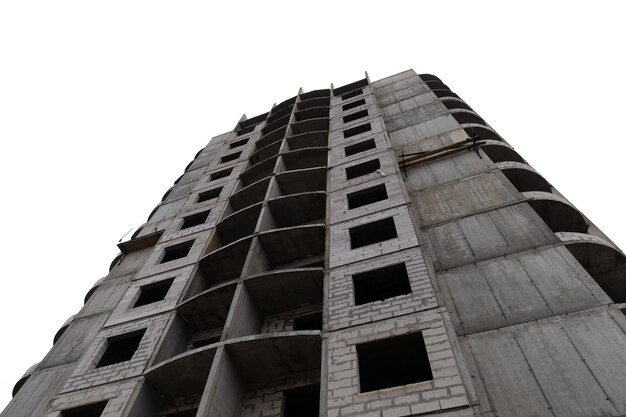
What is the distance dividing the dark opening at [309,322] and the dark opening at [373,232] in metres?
2.26

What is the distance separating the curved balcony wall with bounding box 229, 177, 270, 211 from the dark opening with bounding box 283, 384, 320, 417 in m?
9.28

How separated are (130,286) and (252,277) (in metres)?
5.79

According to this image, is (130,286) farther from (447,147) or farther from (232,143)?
(232,143)

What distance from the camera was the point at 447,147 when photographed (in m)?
15.5

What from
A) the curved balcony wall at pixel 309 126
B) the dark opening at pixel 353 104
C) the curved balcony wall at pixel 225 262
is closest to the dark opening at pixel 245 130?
the curved balcony wall at pixel 309 126

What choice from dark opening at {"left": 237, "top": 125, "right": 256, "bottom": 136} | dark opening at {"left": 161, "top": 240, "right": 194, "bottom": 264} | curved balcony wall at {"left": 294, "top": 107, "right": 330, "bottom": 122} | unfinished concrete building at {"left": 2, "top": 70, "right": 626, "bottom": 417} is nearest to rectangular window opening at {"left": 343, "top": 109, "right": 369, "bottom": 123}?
curved balcony wall at {"left": 294, "top": 107, "right": 330, "bottom": 122}

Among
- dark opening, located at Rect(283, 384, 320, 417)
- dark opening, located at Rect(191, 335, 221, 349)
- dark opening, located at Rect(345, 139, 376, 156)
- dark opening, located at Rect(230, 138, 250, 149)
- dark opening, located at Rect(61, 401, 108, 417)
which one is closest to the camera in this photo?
dark opening, located at Rect(283, 384, 320, 417)

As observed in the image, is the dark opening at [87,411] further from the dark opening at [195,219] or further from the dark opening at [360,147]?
the dark opening at [360,147]

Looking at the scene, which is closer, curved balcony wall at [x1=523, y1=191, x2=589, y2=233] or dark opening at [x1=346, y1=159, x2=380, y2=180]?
curved balcony wall at [x1=523, y1=191, x2=589, y2=233]

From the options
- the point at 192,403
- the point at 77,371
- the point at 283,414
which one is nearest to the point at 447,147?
the point at 283,414

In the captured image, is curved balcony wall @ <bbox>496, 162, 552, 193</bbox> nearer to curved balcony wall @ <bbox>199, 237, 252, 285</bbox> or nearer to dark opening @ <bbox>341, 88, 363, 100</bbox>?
curved balcony wall @ <bbox>199, 237, 252, 285</bbox>

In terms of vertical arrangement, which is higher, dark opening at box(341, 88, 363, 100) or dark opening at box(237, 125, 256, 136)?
dark opening at box(237, 125, 256, 136)

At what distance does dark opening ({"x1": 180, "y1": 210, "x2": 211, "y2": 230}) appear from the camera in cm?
1775

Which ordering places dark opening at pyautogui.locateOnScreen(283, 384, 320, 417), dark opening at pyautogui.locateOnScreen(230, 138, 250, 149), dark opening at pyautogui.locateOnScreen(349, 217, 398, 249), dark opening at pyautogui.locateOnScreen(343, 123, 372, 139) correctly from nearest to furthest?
dark opening at pyautogui.locateOnScreen(283, 384, 320, 417) → dark opening at pyautogui.locateOnScreen(349, 217, 398, 249) → dark opening at pyautogui.locateOnScreen(343, 123, 372, 139) → dark opening at pyautogui.locateOnScreen(230, 138, 250, 149)
